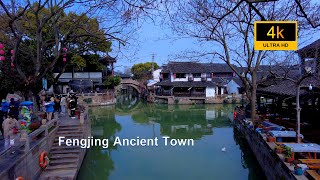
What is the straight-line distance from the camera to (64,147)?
11828 millimetres

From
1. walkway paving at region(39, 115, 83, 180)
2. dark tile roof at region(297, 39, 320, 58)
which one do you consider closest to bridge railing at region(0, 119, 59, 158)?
walkway paving at region(39, 115, 83, 180)

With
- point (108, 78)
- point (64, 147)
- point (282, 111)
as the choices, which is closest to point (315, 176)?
point (64, 147)

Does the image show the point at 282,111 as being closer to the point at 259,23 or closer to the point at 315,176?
the point at 315,176

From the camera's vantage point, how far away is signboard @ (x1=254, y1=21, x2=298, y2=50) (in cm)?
446

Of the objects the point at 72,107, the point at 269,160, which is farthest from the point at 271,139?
the point at 72,107

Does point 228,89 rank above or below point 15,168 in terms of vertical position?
above

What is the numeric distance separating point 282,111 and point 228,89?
97.6 feet

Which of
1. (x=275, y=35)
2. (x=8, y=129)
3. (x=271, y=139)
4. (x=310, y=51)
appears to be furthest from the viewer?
(x=310, y=51)

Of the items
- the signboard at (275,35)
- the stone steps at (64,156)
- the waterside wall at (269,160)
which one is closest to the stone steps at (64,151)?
the stone steps at (64,156)

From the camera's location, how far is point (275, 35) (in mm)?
4484

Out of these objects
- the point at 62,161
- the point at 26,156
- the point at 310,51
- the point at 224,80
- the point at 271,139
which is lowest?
the point at 62,161

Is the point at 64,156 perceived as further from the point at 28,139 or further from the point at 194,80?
the point at 194,80

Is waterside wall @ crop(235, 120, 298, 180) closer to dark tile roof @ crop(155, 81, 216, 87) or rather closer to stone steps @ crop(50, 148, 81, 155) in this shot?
stone steps @ crop(50, 148, 81, 155)

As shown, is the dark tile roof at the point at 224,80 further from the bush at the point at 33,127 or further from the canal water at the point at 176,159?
the bush at the point at 33,127
